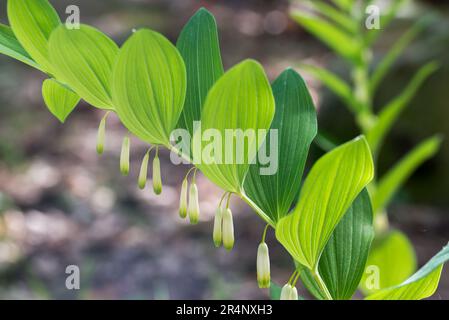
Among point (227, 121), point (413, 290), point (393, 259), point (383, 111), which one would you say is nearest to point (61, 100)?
point (227, 121)

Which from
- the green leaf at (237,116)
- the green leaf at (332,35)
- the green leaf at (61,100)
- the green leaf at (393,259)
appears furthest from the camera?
the green leaf at (332,35)

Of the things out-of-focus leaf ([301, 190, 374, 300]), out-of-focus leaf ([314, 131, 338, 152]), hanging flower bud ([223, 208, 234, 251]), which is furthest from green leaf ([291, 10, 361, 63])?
hanging flower bud ([223, 208, 234, 251])

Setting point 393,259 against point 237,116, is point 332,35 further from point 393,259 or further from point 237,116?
point 237,116

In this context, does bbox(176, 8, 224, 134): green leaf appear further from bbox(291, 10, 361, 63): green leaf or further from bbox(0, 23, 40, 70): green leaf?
bbox(291, 10, 361, 63): green leaf

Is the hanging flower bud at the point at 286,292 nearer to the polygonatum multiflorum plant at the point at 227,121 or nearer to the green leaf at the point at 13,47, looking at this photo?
the polygonatum multiflorum plant at the point at 227,121

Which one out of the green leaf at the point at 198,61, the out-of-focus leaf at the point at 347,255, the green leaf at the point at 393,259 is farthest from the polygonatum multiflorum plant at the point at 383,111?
the green leaf at the point at 198,61

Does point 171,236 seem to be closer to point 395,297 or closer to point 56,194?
point 56,194

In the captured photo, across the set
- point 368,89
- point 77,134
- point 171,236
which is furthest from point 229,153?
point 77,134
